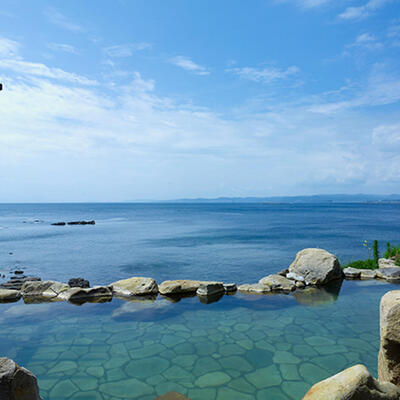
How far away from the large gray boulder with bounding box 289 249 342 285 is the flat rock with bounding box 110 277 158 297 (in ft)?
25.6

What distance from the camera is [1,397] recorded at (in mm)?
4707

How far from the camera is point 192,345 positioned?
945cm

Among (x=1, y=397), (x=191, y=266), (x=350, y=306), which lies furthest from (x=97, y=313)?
(x=191, y=266)

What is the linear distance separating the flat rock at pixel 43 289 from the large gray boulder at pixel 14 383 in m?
9.91

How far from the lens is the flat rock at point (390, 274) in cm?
1656

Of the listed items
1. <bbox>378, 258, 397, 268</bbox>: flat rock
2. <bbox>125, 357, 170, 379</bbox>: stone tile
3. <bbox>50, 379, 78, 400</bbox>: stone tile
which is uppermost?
<bbox>378, 258, 397, 268</bbox>: flat rock

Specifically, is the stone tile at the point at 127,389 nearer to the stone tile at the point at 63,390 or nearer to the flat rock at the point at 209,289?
the stone tile at the point at 63,390

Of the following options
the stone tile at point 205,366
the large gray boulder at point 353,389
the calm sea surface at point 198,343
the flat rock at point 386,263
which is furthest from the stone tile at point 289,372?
the flat rock at point 386,263

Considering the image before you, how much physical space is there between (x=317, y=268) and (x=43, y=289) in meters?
13.4

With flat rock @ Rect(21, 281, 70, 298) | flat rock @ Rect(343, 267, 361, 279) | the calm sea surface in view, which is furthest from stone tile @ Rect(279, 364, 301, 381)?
flat rock @ Rect(343, 267, 361, 279)

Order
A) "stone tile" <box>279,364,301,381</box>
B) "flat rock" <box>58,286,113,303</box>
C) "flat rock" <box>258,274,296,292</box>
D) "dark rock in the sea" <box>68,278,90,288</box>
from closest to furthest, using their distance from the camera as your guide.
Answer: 1. "stone tile" <box>279,364,301,381</box>
2. "flat rock" <box>58,286,113,303</box>
3. "flat rock" <box>258,274,296,292</box>
4. "dark rock in the sea" <box>68,278,90,288</box>

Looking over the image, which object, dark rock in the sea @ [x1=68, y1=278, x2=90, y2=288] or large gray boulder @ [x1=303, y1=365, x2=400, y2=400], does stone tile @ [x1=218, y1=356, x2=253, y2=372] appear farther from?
dark rock in the sea @ [x1=68, y1=278, x2=90, y2=288]

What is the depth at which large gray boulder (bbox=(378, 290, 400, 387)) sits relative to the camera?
5.82 m

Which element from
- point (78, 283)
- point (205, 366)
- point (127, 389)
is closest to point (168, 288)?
point (78, 283)
